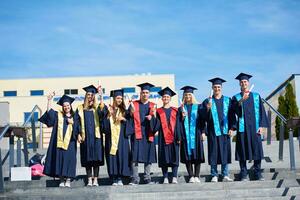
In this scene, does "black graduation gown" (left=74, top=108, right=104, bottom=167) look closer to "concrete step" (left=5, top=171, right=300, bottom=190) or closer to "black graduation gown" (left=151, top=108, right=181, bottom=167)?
"concrete step" (left=5, top=171, right=300, bottom=190)

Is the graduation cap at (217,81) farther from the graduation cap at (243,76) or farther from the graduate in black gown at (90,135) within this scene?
the graduate in black gown at (90,135)

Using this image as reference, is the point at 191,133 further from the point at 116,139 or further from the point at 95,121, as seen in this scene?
the point at 95,121

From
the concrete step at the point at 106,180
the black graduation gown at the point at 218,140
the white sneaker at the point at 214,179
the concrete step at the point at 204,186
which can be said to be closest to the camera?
the concrete step at the point at 204,186

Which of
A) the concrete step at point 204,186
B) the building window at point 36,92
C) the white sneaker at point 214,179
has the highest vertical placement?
the building window at point 36,92


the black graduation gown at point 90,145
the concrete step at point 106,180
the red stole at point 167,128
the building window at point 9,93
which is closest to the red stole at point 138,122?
the red stole at point 167,128

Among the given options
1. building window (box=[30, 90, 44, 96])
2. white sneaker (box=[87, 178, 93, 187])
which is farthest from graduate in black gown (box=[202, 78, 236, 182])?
building window (box=[30, 90, 44, 96])

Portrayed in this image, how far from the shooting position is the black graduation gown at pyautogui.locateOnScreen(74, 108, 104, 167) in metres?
8.57

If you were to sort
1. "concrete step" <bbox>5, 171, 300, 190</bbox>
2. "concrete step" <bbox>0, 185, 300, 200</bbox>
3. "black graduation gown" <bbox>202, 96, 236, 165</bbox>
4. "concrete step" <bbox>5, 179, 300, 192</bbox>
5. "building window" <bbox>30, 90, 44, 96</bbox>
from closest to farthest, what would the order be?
"concrete step" <bbox>0, 185, 300, 200</bbox> < "concrete step" <bbox>5, 179, 300, 192</bbox> < "concrete step" <bbox>5, 171, 300, 190</bbox> < "black graduation gown" <bbox>202, 96, 236, 165</bbox> < "building window" <bbox>30, 90, 44, 96</bbox>

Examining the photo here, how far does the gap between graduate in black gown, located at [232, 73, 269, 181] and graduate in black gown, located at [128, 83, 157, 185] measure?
4.78ft

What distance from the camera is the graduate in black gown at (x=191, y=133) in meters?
8.64

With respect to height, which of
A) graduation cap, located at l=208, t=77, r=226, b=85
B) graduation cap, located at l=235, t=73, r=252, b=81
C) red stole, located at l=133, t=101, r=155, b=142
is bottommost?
red stole, located at l=133, t=101, r=155, b=142

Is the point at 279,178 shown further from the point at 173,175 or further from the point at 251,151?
the point at 173,175

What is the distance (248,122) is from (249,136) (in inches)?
9.5

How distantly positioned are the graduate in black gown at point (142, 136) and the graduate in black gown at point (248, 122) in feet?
4.78
